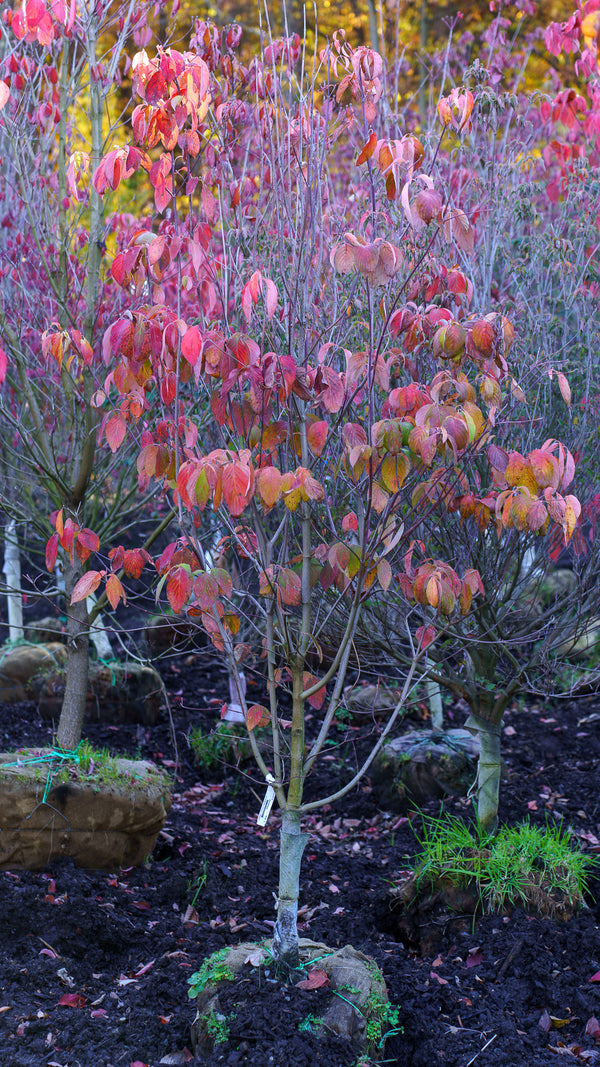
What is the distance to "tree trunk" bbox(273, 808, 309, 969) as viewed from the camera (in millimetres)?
2896

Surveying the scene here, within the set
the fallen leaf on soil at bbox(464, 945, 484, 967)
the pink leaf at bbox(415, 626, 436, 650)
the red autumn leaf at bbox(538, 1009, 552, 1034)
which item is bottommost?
the fallen leaf on soil at bbox(464, 945, 484, 967)

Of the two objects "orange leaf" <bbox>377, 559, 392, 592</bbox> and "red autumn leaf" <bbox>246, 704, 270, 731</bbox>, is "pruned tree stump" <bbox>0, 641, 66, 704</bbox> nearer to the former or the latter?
"red autumn leaf" <bbox>246, 704, 270, 731</bbox>

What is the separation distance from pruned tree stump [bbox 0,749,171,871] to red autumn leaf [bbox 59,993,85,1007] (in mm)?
828

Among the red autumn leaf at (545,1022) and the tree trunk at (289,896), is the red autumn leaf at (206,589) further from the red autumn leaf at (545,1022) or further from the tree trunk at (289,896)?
the red autumn leaf at (545,1022)

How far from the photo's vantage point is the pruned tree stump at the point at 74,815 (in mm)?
3844

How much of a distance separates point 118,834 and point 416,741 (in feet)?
7.06

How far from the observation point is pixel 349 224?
4.43 m

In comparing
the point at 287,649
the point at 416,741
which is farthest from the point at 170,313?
the point at 416,741

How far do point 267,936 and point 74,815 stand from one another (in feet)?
3.53

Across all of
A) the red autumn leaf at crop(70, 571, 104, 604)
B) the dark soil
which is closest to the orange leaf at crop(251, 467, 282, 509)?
the red autumn leaf at crop(70, 571, 104, 604)

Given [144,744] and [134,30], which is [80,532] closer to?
[134,30]

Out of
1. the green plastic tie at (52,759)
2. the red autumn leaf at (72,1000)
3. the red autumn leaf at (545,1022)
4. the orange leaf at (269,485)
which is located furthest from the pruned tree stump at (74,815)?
the orange leaf at (269,485)

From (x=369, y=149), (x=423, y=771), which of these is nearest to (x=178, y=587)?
(x=369, y=149)

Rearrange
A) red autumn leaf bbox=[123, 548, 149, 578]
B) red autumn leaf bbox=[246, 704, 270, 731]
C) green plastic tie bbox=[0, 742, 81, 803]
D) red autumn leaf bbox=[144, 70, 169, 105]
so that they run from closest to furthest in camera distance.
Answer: red autumn leaf bbox=[144, 70, 169, 105] → red autumn leaf bbox=[246, 704, 270, 731] → red autumn leaf bbox=[123, 548, 149, 578] → green plastic tie bbox=[0, 742, 81, 803]
